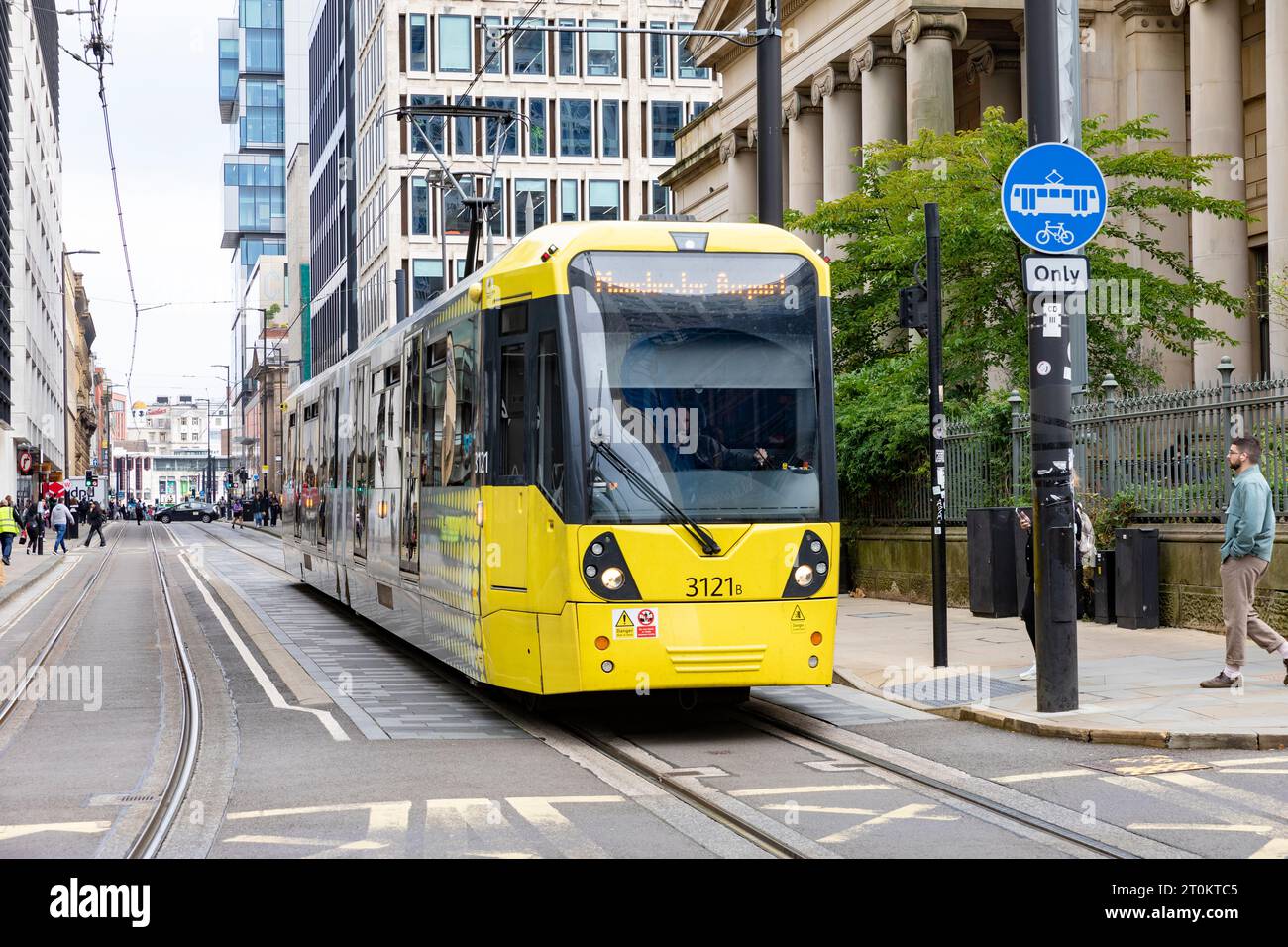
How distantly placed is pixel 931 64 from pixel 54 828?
98.6 ft

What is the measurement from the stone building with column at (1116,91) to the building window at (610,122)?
109 ft

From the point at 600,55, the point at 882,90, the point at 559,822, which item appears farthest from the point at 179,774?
the point at 600,55

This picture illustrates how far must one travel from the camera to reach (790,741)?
1118 cm

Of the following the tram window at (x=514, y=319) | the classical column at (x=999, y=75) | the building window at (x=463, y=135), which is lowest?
the tram window at (x=514, y=319)

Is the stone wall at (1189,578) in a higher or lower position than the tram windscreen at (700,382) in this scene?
lower

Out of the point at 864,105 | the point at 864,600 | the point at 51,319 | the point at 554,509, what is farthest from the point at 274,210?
the point at 554,509

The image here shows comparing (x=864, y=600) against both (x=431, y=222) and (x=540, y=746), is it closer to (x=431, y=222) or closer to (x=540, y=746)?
(x=540, y=746)

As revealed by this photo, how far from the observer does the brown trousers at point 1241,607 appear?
12.3 metres

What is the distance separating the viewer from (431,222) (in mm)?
77375

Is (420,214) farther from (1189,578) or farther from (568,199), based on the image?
(1189,578)

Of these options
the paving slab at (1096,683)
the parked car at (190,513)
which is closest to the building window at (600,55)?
the parked car at (190,513)

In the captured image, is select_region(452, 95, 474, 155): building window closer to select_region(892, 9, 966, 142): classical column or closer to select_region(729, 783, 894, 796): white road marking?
select_region(892, 9, 966, 142): classical column

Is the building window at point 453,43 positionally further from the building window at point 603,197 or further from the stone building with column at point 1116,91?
the stone building with column at point 1116,91

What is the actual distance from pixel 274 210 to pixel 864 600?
16620 cm
